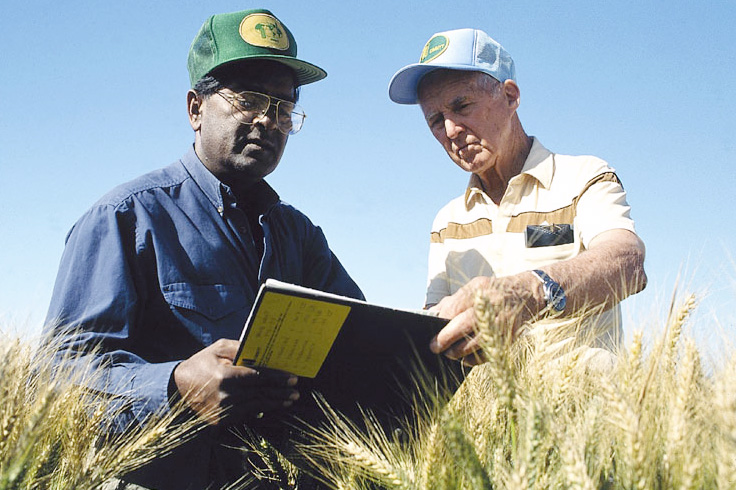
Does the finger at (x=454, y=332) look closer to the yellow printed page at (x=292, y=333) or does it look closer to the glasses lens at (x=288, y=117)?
the yellow printed page at (x=292, y=333)

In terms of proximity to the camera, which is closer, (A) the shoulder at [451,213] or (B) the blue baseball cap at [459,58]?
(B) the blue baseball cap at [459,58]

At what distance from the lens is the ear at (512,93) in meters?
3.73

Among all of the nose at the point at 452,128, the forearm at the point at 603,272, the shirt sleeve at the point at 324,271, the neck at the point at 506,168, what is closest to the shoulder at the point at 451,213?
the neck at the point at 506,168

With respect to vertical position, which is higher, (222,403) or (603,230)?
(603,230)

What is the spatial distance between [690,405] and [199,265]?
185cm

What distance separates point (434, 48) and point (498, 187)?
2.92 ft

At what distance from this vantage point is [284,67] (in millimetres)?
3195

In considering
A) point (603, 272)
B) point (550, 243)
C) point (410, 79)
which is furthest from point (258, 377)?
point (410, 79)

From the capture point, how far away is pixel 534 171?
3533 mm

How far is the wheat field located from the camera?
4.22 feet

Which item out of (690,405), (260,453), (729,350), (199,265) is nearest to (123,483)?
(260,453)

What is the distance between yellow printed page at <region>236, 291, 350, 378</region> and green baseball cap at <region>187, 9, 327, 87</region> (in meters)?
1.64

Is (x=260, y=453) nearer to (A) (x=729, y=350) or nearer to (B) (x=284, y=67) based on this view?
(A) (x=729, y=350)

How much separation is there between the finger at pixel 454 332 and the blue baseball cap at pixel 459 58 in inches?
82.1
